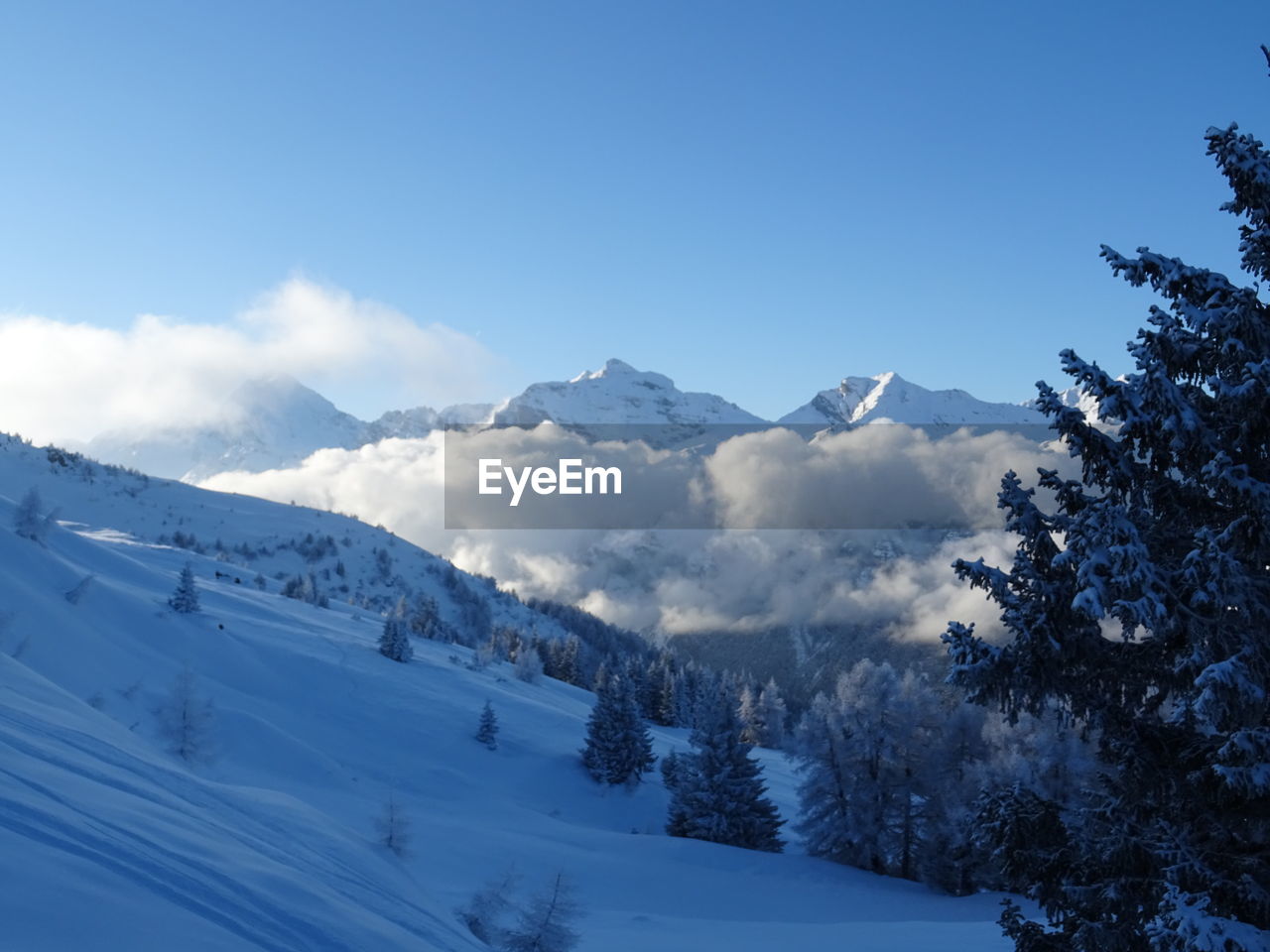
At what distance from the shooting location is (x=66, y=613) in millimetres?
49281

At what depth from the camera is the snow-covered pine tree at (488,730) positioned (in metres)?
58.3

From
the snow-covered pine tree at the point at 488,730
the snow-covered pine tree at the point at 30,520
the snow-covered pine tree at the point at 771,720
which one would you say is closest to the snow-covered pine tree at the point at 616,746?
the snow-covered pine tree at the point at 488,730

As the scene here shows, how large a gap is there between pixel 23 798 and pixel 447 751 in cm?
5096

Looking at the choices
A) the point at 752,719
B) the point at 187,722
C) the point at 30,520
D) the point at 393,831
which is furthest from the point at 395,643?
the point at 752,719

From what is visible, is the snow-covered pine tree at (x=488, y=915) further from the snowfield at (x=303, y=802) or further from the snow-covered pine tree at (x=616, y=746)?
the snow-covered pine tree at (x=616, y=746)

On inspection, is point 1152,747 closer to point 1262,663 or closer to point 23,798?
point 1262,663

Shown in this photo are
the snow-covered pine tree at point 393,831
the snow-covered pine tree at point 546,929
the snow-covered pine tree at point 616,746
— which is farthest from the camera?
the snow-covered pine tree at point 616,746

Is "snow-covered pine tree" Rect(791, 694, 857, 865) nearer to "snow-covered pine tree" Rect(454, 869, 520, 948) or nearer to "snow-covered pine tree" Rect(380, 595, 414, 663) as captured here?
"snow-covered pine tree" Rect(454, 869, 520, 948)

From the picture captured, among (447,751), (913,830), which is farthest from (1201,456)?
(447,751)

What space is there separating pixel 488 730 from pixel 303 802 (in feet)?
142

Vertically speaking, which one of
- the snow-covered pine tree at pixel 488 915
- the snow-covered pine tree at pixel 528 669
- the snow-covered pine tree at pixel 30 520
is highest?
the snow-covered pine tree at pixel 30 520

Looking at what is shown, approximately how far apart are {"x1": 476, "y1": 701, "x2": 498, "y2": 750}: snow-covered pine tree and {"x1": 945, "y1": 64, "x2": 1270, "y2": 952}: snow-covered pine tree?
176 ft

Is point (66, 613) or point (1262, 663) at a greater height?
point (1262, 663)

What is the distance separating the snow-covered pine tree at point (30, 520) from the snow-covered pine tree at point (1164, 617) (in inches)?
2749
